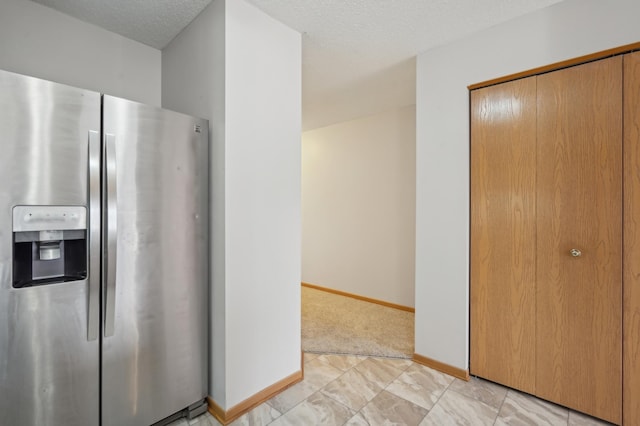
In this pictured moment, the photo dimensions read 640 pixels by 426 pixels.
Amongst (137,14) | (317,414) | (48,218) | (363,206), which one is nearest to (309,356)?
(317,414)

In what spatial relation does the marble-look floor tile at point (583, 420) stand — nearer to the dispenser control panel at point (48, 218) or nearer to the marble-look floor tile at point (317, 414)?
the marble-look floor tile at point (317, 414)

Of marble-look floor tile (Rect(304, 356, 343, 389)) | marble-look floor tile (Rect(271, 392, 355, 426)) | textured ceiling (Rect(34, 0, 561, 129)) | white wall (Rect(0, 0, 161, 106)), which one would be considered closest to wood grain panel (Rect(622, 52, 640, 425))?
textured ceiling (Rect(34, 0, 561, 129))

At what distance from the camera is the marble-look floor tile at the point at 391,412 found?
1755mm

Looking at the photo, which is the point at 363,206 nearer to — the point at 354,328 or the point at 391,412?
the point at 354,328

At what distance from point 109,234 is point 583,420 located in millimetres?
2831

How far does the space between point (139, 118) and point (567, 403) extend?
2991mm

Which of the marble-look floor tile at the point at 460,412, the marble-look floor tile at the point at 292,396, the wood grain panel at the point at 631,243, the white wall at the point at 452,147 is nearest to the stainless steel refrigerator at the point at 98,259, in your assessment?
the marble-look floor tile at the point at 292,396

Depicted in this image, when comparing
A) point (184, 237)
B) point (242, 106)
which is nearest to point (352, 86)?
point (242, 106)

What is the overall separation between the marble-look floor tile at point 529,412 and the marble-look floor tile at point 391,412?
0.46 meters

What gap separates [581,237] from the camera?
1783 mm

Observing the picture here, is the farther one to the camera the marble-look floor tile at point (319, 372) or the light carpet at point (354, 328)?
the light carpet at point (354, 328)

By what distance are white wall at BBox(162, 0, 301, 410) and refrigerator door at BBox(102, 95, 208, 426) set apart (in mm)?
118

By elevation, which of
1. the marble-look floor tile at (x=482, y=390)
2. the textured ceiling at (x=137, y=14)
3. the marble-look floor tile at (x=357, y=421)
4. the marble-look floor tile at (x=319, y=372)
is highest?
the textured ceiling at (x=137, y=14)

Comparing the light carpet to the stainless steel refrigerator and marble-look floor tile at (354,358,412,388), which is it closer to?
marble-look floor tile at (354,358,412,388)
